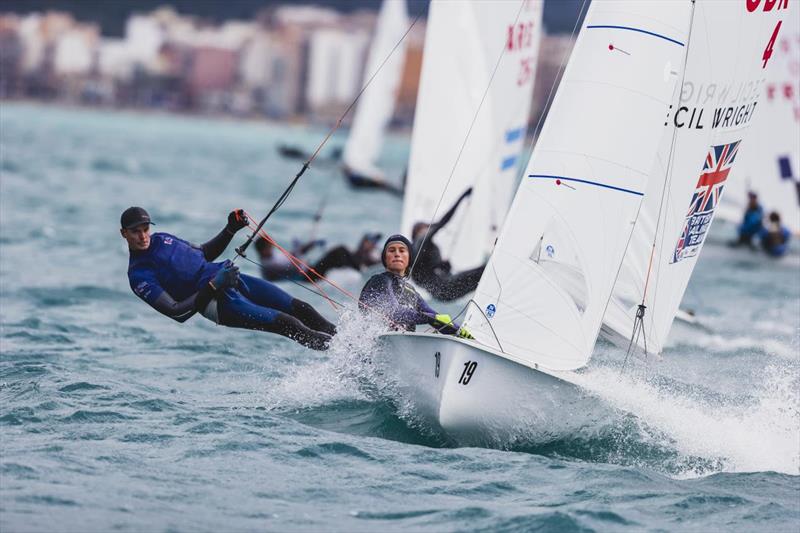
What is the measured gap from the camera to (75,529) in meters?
4.59

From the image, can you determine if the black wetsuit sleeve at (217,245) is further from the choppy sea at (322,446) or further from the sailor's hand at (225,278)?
the choppy sea at (322,446)

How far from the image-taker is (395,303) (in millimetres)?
6531

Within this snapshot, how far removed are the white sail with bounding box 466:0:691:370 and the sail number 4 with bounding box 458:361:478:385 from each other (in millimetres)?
533

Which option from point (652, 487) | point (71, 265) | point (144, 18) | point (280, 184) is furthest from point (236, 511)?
point (144, 18)

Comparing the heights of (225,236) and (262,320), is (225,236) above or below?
above

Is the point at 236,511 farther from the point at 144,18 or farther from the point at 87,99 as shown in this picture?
the point at 144,18

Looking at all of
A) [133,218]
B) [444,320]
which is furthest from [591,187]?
[133,218]

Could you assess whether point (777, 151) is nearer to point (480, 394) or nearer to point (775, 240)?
point (775, 240)

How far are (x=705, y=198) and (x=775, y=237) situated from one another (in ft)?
33.0

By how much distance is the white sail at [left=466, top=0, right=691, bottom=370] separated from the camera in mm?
6145

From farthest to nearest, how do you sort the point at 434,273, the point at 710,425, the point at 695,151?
1. the point at 434,273
2. the point at 695,151
3. the point at 710,425

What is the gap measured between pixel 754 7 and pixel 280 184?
1053 inches

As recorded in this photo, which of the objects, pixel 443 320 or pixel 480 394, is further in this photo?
pixel 443 320

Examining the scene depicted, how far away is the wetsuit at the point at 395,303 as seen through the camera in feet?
21.3
